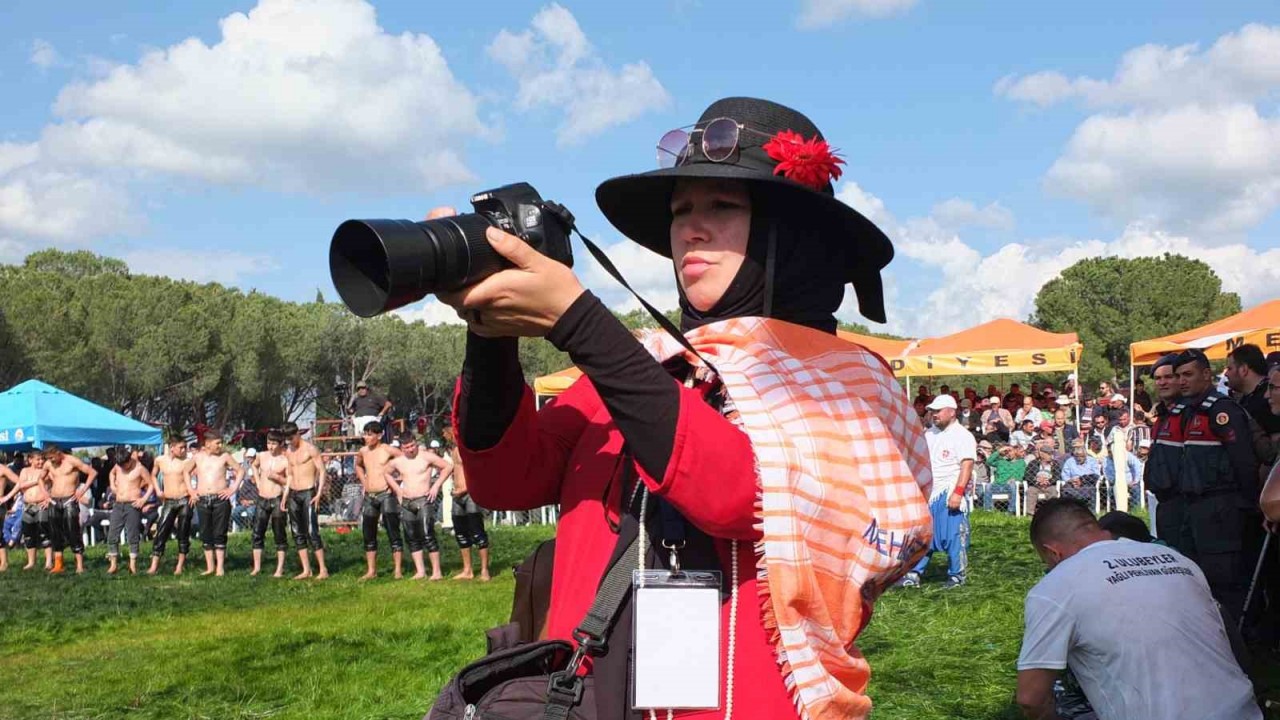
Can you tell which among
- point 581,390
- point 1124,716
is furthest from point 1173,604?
point 581,390

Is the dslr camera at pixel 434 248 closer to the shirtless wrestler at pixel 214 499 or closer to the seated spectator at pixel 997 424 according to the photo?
the shirtless wrestler at pixel 214 499

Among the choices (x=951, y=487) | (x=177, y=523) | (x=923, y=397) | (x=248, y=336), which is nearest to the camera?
(x=951, y=487)

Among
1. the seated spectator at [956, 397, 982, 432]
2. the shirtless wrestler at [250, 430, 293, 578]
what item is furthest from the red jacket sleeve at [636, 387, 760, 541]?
the seated spectator at [956, 397, 982, 432]

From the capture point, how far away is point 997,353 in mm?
Answer: 19594

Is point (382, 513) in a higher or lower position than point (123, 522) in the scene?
higher

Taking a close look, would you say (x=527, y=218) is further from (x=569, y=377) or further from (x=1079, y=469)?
(x=569, y=377)

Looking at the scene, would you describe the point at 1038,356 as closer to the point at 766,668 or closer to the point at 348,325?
the point at 766,668

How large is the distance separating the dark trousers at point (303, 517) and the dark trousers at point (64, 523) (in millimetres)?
4577

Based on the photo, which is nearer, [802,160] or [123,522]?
[802,160]

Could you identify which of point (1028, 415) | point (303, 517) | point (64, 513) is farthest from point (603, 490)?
point (1028, 415)

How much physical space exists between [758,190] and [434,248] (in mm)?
666

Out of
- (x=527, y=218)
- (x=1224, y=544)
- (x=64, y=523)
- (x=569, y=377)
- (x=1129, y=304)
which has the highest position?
(x=1129, y=304)

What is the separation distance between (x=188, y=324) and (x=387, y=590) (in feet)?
113

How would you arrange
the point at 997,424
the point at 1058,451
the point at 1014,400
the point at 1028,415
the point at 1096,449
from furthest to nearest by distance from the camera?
the point at 1014,400, the point at 997,424, the point at 1028,415, the point at 1058,451, the point at 1096,449
